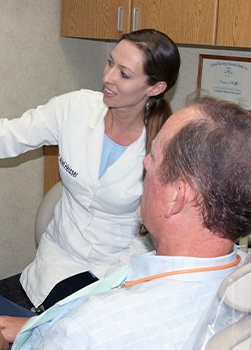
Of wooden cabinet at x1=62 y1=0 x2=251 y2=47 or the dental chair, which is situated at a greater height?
wooden cabinet at x1=62 y1=0 x2=251 y2=47

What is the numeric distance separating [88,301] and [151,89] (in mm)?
1176

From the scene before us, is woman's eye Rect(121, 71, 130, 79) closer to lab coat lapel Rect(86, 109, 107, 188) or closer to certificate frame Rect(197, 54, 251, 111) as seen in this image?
lab coat lapel Rect(86, 109, 107, 188)

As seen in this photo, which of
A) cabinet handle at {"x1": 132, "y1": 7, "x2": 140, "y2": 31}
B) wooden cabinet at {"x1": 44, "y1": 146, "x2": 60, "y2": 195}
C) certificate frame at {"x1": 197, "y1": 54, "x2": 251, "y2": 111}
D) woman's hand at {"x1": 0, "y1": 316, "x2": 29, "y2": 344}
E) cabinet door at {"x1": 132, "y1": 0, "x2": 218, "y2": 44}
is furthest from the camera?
wooden cabinet at {"x1": 44, "y1": 146, "x2": 60, "y2": 195}

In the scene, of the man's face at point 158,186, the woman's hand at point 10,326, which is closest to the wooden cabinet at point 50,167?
the woman's hand at point 10,326

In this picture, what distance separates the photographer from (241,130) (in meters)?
1.05

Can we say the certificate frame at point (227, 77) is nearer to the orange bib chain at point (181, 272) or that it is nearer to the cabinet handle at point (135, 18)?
the cabinet handle at point (135, 18)

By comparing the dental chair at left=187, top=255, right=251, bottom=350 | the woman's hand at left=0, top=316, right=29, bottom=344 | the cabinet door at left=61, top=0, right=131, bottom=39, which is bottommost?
the woman's hand at left=0, top=316, right=29, bottom=344

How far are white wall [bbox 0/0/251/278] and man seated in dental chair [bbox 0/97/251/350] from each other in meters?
2.02

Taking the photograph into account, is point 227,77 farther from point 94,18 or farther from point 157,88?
point 157,88

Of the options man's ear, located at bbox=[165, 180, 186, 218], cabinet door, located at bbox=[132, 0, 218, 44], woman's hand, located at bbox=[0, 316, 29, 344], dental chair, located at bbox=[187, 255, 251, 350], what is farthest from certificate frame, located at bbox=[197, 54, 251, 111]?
dental chair, located at bbox=[187, 255, 251, 350]

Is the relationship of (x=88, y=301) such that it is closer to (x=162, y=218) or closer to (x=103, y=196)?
(x=162, y=218)

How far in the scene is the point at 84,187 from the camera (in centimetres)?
204

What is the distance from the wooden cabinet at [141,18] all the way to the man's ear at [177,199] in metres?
1.68

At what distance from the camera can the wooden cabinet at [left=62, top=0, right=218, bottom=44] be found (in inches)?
103
